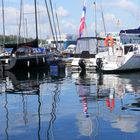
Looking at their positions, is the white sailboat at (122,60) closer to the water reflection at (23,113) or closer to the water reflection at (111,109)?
the water reflection at (111,109)

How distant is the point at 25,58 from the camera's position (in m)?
41.5

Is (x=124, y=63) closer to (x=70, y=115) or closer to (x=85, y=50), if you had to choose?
(x=85, y=50)

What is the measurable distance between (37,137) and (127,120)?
327 cm

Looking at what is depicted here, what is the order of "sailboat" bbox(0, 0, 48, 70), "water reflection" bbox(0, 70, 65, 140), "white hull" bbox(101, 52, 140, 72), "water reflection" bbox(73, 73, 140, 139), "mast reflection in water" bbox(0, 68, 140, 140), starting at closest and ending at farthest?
"mast reflection in water" bbox(0, 68, 140, 140)
"water reflection" bbox(0, 70, 65, 140)
"water reflection" bbox(73, 73, 140, 139)
"white hull" bbox(101, 52, 140, 72)
"sailboat" bbox(0, 0, 48, 70)

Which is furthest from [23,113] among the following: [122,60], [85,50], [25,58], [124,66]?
[85,50]

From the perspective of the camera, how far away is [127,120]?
13.0 m

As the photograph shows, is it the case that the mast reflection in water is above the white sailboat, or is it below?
below

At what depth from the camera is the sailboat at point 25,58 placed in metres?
41.2

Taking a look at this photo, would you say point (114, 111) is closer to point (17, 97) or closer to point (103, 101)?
point (103, 101)

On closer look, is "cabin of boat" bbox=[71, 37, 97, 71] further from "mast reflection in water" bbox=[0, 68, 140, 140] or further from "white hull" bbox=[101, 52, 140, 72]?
"mast reflection in water" bbox=[0, 68, 140, 140]

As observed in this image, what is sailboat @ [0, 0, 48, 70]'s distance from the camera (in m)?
41.2

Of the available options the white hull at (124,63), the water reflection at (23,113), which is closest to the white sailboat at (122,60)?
the white hull at (124,63)

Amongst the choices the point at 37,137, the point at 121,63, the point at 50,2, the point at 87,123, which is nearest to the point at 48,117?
the point at 87,123

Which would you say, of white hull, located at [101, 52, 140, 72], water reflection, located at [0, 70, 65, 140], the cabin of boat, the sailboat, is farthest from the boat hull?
water reflection, located at [0, 70, 65, 140]
